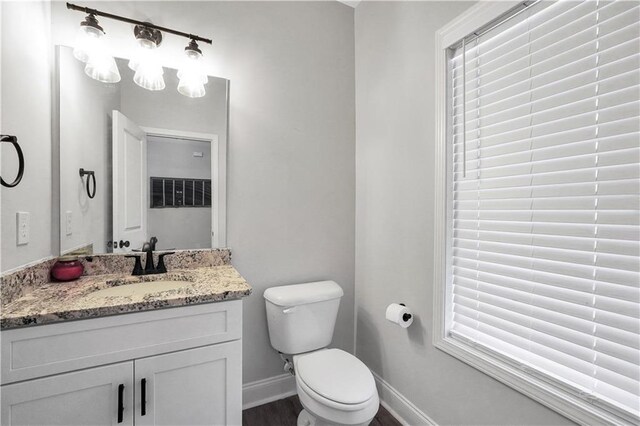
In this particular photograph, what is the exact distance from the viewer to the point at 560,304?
1.03m

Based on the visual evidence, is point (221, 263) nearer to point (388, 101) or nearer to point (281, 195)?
point (281, 195)

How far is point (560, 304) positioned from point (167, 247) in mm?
1787

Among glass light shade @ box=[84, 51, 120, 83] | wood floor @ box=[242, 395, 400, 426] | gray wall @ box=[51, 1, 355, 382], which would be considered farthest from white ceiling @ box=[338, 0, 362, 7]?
wood floor @ box=[242, 395, 400, 426]

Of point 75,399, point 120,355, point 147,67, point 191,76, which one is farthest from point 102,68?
point 75,399

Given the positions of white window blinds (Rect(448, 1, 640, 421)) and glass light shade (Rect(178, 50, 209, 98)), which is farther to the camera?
glass light shade (Rect(178, 50, 209, 98))

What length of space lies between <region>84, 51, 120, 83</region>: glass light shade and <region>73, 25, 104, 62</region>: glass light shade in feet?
0.07

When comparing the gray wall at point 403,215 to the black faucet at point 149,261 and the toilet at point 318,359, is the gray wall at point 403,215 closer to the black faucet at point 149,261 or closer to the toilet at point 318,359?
the toilet at point 318,359

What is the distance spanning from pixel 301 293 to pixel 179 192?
2.94 ft

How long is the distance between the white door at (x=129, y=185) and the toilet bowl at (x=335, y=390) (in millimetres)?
1113

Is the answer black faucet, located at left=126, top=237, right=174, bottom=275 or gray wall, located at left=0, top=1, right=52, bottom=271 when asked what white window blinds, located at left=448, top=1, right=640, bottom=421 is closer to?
black faucet, located at left=126, top=237, right=174, bottom=275

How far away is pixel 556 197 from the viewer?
1040 millimetres

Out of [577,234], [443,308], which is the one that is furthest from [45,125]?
[577,234]

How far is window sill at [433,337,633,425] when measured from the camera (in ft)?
3.04

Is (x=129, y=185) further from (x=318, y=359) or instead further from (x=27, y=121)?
(x=318, y=359)
